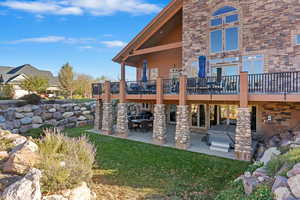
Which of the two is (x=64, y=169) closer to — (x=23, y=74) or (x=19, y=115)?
(x=19, y=115)

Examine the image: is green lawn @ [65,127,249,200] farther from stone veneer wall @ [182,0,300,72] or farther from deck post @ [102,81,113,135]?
stone veneer wall @ [182,0,300,72]

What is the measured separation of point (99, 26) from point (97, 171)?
87.6ft

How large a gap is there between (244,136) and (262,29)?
6658mm

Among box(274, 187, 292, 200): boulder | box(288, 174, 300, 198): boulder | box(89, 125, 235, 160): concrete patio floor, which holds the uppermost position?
box(288, 174, 300, 198): boulder

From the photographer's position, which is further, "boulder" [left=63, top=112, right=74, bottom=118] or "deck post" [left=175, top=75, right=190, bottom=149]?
"boulder" [left=63, top=112, right=74, bottom=118]

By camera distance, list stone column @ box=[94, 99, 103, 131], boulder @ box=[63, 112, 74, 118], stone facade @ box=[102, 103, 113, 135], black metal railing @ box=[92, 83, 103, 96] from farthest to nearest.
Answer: boulder @ box=[63, 112, 74, 118] < stone column @ box=[94, 99, 103, 131] < black metal railing @ box=[92, 83, 103, 96] < stone facade @ box=[102, 103, 113, 135]

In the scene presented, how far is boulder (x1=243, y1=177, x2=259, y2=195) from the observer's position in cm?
428

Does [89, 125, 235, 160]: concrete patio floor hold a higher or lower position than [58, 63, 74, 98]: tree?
lower

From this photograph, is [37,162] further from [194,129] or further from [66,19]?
[66,19]

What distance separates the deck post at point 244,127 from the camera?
313 inches

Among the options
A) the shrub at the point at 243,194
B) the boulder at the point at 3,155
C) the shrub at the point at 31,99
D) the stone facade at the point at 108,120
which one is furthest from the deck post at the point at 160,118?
the shrub at the point at 31,99

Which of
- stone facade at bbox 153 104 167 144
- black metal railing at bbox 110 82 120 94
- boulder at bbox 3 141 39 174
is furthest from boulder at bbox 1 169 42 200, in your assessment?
black metal railing at bbox 110 82 120 94

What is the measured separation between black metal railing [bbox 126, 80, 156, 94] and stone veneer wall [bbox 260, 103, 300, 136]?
6.53 m

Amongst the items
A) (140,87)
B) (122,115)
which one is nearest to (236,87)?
(140,87)
